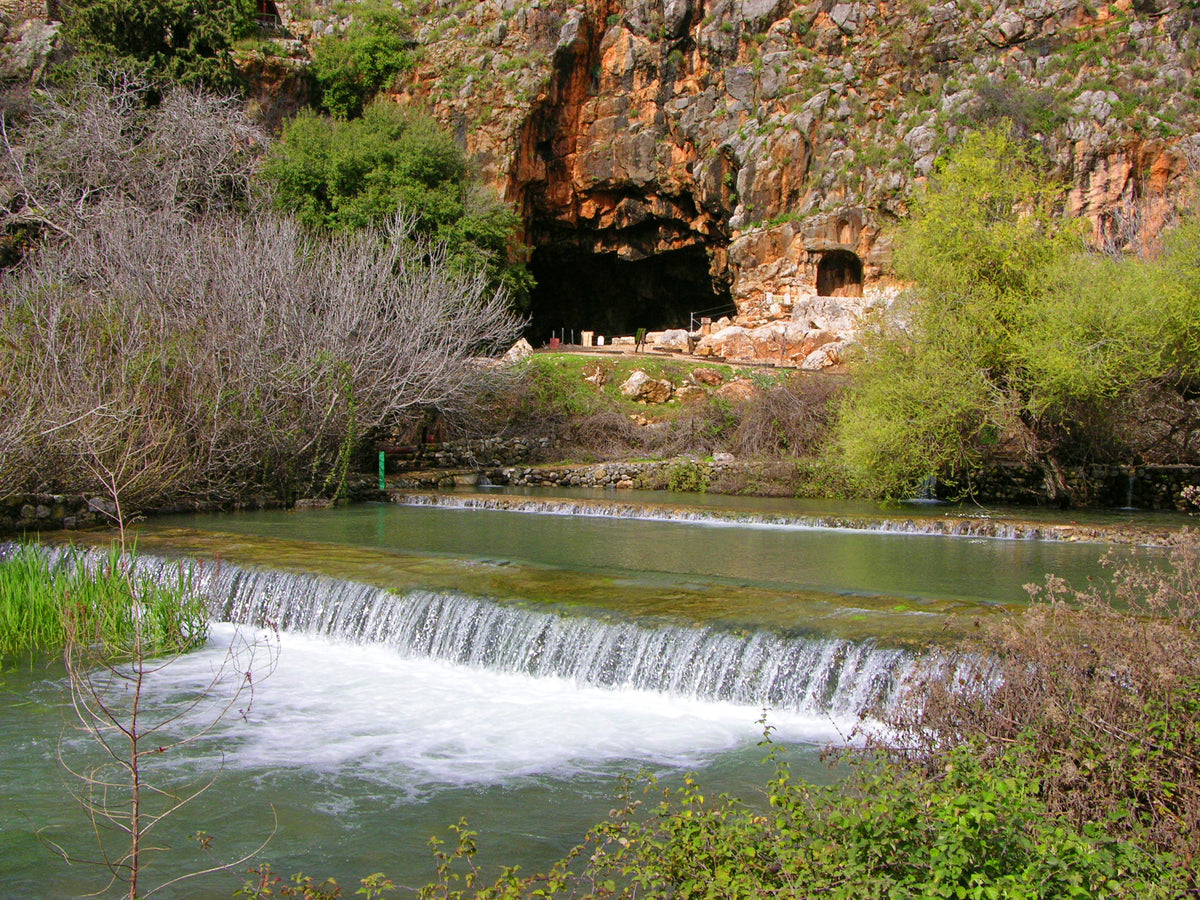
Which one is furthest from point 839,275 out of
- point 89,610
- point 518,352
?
point 89,610

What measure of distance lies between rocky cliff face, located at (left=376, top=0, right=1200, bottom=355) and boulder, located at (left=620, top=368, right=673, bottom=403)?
6.76 metres

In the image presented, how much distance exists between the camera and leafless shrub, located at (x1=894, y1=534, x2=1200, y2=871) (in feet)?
13.7

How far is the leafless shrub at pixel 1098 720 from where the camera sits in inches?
165

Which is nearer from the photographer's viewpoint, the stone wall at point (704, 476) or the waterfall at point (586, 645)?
the waterfall at point (586, 645)

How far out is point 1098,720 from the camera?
4.44 meters

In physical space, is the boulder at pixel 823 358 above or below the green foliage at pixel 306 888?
above

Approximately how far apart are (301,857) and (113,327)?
12770mm

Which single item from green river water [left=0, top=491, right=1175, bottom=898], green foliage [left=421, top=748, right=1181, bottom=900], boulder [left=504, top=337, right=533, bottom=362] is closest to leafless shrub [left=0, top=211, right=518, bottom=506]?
green river water [left=0, top=491, right=1175, bottom=898]

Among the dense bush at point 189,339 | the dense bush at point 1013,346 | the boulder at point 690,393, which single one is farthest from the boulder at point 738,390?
the dense bush at point 1013,346

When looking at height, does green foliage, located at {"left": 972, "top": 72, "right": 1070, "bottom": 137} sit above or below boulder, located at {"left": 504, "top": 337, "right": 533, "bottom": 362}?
above

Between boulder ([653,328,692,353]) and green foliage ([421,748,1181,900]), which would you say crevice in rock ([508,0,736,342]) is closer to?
boulder ([653,328,692,353])

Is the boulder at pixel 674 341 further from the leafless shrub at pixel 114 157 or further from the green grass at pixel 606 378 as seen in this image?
the leafless shrub at pixel 114 157

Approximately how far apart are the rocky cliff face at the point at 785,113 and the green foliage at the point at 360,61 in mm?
1096

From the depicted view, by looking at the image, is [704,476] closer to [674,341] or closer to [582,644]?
[674,341]
